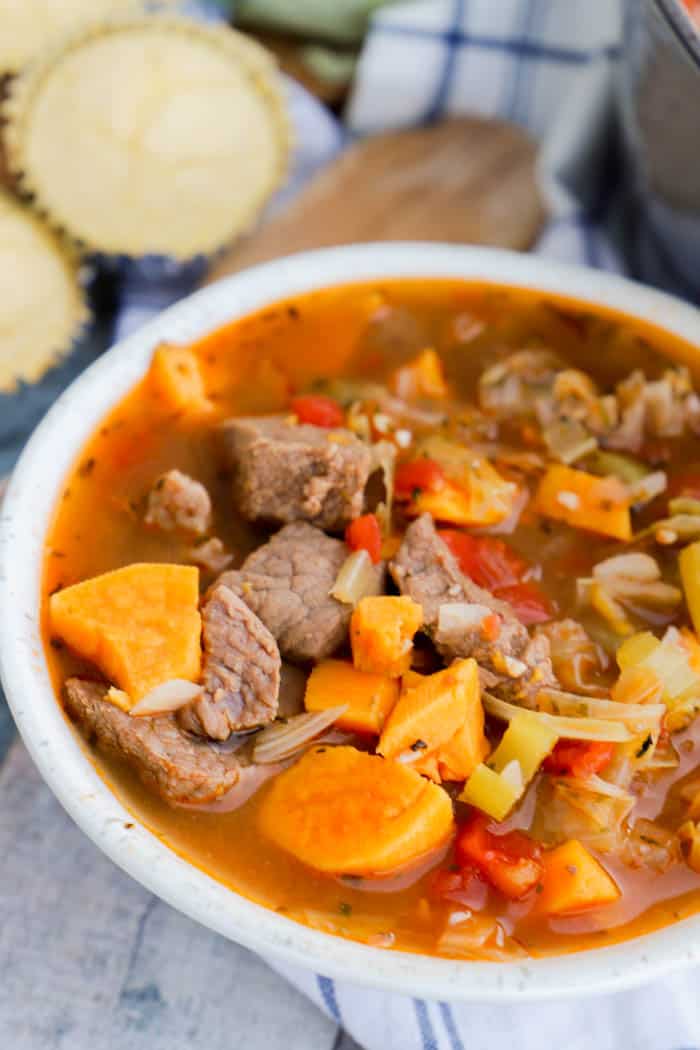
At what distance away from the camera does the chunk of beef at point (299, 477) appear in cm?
323

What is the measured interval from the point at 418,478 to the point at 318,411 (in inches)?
14.7

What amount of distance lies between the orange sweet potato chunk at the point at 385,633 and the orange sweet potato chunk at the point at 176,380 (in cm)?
94

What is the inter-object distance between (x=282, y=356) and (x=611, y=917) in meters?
1.87

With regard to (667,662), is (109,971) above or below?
below

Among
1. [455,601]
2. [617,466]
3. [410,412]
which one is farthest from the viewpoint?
[410,412]

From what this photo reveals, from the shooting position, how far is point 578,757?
9.41 feet

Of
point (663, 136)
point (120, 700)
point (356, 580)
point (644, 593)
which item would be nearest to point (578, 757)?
point (644, 593)

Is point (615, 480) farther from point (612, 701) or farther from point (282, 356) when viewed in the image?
point (282, 356)

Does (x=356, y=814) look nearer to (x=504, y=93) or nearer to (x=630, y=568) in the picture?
(x=630, y=568)

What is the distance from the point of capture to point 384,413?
362cm

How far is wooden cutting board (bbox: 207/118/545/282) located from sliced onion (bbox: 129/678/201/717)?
7.00 feet

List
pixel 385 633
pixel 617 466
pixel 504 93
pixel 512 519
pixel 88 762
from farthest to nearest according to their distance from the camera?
pixel 504 93, pixel 617 466, pixel 512 519, pixel 385 633, pixel 88 762

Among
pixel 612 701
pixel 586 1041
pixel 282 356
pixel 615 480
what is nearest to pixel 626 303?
pixel 615 480

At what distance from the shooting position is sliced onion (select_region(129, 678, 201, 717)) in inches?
112
